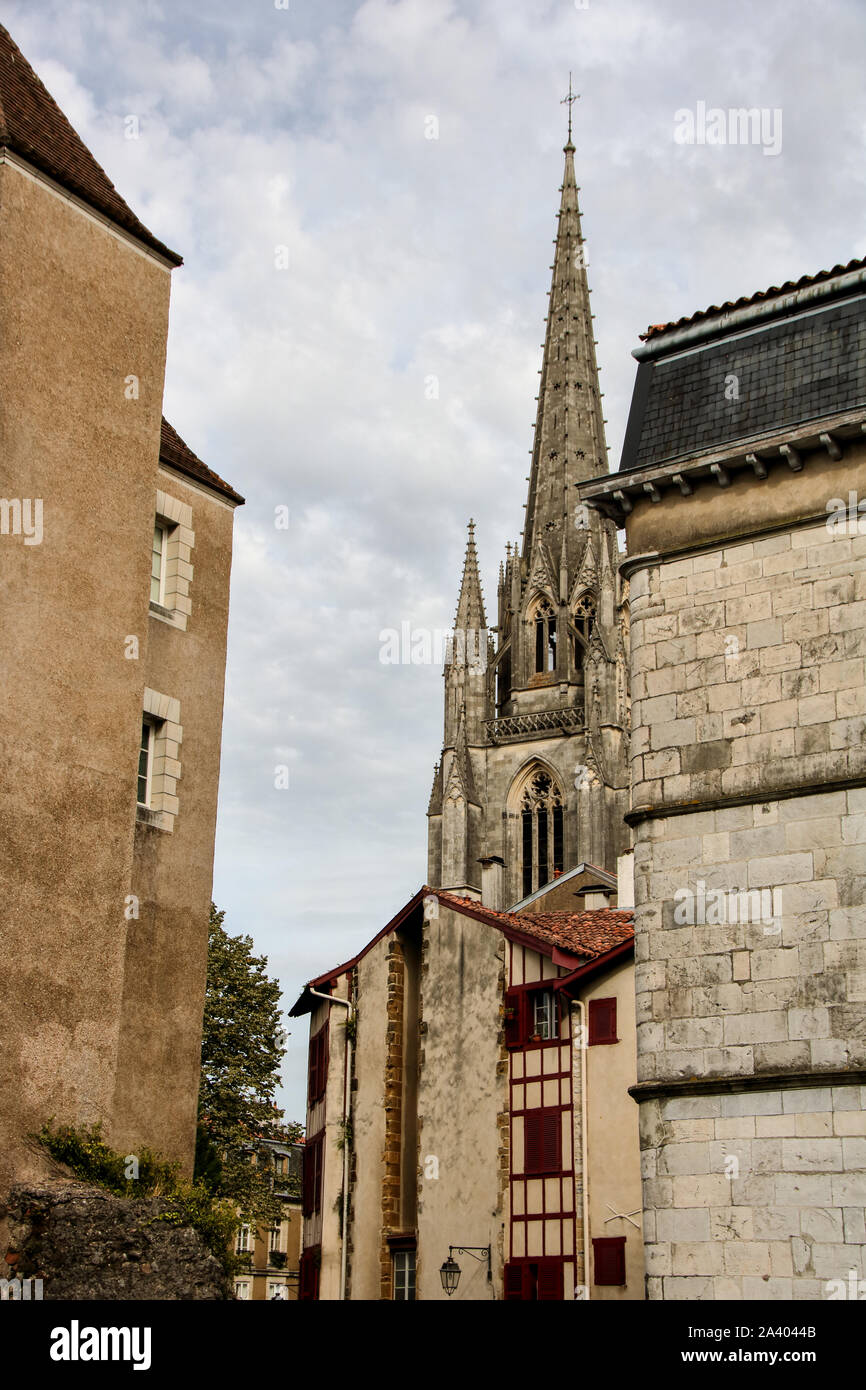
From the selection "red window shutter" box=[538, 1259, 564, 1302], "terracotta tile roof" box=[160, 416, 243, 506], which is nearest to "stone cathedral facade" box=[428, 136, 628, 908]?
"red window shutter" box=[538, 1259, 564, 1302]

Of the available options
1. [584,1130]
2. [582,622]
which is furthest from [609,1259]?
[582,622]

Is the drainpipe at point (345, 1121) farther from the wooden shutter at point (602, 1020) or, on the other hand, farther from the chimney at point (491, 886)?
the chimney at point (491, 886)

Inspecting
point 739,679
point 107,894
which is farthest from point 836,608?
point 107,894

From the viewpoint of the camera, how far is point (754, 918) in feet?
43.8

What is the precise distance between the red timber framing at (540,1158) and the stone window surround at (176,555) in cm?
989

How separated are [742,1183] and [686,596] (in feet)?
17.1

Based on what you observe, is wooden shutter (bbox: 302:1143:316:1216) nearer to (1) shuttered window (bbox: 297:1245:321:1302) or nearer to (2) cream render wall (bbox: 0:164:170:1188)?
(1) shuttered window (bbox: 297:1245:321:1302)

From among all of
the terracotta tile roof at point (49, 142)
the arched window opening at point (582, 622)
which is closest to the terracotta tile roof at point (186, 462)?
the terracotta tile roof at point (49, 142)

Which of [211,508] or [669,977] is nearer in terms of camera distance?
[669,977]

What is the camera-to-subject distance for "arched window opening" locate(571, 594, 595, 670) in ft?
225

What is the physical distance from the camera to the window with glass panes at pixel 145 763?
675 inches

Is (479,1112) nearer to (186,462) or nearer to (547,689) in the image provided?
(186,462)
